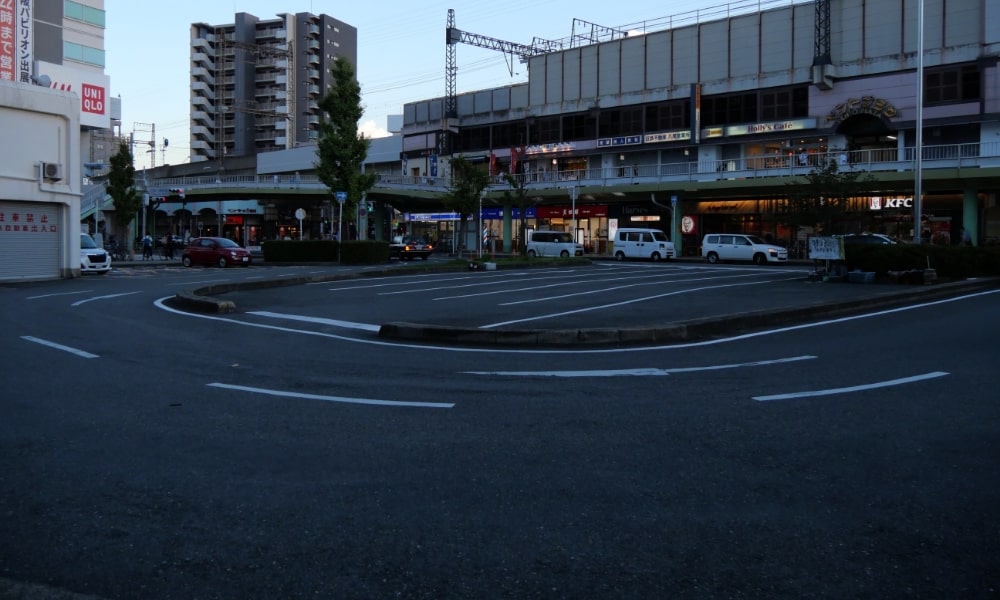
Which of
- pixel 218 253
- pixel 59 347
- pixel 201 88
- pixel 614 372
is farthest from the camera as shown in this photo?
pixel 201 88

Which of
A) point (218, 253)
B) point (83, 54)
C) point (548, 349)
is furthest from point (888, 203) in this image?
point (83, 54)

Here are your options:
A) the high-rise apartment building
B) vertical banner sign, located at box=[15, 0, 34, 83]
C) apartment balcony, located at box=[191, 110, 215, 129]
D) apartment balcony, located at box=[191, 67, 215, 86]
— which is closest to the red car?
vertical banner sign, located at box=[15, 0, 34, 83]

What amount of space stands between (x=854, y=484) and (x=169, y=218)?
99340 millimetres

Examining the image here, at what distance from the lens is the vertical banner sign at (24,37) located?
44031 mm

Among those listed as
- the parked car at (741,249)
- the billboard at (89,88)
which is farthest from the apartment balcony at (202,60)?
the parked car at (741,249)

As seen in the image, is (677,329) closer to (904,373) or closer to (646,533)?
(904,373)

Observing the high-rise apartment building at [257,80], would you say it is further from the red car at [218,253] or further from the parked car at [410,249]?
the red car at [218,253]

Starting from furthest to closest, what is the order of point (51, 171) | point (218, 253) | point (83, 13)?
point (83, 13), point (218, 253), point (51, 171)

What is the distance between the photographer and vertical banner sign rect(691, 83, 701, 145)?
176 feet

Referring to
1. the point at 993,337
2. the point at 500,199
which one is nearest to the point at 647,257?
the point at 500,199

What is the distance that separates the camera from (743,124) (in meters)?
51.8

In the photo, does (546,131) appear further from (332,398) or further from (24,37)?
(332,398)

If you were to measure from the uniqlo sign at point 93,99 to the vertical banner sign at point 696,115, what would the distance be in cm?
5095

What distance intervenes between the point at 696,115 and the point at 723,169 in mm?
4908
